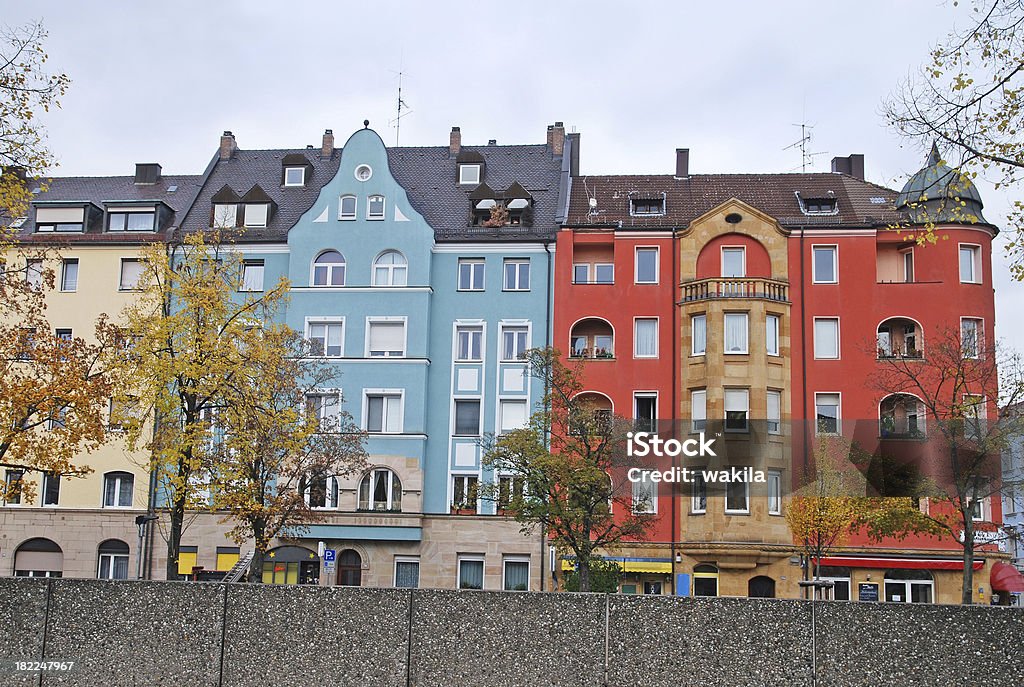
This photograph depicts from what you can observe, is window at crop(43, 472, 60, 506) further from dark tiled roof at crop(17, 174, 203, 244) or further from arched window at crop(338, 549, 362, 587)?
arched window at crop(338, 549, 362, 587)

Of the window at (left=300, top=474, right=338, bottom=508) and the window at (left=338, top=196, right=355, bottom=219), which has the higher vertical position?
the window at (left=338, top=196, right=355, bottom=219)

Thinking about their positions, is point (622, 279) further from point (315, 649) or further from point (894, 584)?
point (315, 649)

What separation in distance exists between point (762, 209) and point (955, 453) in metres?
16.9

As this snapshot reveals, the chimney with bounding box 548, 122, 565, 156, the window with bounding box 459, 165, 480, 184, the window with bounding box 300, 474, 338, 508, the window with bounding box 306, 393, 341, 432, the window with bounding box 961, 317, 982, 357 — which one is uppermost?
the chimney with bounding box 548, 122, 565, 156

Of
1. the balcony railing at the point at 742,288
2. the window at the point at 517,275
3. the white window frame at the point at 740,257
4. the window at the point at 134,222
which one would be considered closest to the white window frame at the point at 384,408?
the window at the point at 517,275

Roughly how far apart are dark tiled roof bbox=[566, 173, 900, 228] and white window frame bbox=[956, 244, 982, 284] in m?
3.00

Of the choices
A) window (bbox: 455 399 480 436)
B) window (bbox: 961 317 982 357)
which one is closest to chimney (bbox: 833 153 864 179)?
window (bbox: 961 317 982 357)

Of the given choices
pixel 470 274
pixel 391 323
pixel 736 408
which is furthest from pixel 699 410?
pixel 391 323

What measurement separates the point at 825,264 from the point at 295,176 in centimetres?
2535

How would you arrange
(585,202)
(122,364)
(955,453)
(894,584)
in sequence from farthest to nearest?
(585,202)
(894,584)
(955,453)
(122,364)

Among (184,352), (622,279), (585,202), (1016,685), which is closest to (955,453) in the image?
(622,279)

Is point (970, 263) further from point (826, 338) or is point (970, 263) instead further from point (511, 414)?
point (511, 414)

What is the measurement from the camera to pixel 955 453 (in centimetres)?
3969

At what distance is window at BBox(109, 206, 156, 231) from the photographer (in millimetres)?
55719
